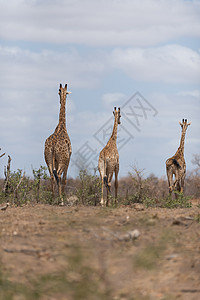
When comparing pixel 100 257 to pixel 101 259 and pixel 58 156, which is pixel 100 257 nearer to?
pixel 101 259

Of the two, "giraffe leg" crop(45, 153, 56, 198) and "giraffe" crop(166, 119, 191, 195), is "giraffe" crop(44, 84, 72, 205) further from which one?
"giraffe" crop(166, 119, 191, 195)

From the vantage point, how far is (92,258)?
6.17 metres

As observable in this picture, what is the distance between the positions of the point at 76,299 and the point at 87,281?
0.74m

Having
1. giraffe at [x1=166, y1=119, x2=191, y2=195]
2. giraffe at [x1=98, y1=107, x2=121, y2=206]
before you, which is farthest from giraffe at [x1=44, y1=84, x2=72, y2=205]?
giraffe at [x1=166, y1=119, x2=191, y2=195]

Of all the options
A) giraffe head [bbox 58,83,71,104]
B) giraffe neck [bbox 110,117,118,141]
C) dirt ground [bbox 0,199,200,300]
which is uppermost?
giraffe head [bbox 58,83,71,104]

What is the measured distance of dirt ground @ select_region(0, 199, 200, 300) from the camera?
554 centimetres

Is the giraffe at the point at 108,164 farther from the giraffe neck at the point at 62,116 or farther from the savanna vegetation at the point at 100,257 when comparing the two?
the savanna vegetation at the point at 100,257

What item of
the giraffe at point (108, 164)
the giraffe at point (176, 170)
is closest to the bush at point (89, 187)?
the giraffe at point (108, 164)

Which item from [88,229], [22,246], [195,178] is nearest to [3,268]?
[22,246]

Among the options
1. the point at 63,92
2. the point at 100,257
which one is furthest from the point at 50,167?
the point at 100,257

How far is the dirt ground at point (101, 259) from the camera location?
5539 millimetres

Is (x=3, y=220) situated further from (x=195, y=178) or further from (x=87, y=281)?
(x=195, y=178)

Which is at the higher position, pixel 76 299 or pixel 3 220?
pixel 3 220

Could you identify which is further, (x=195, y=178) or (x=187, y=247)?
(x=195, y=178)
